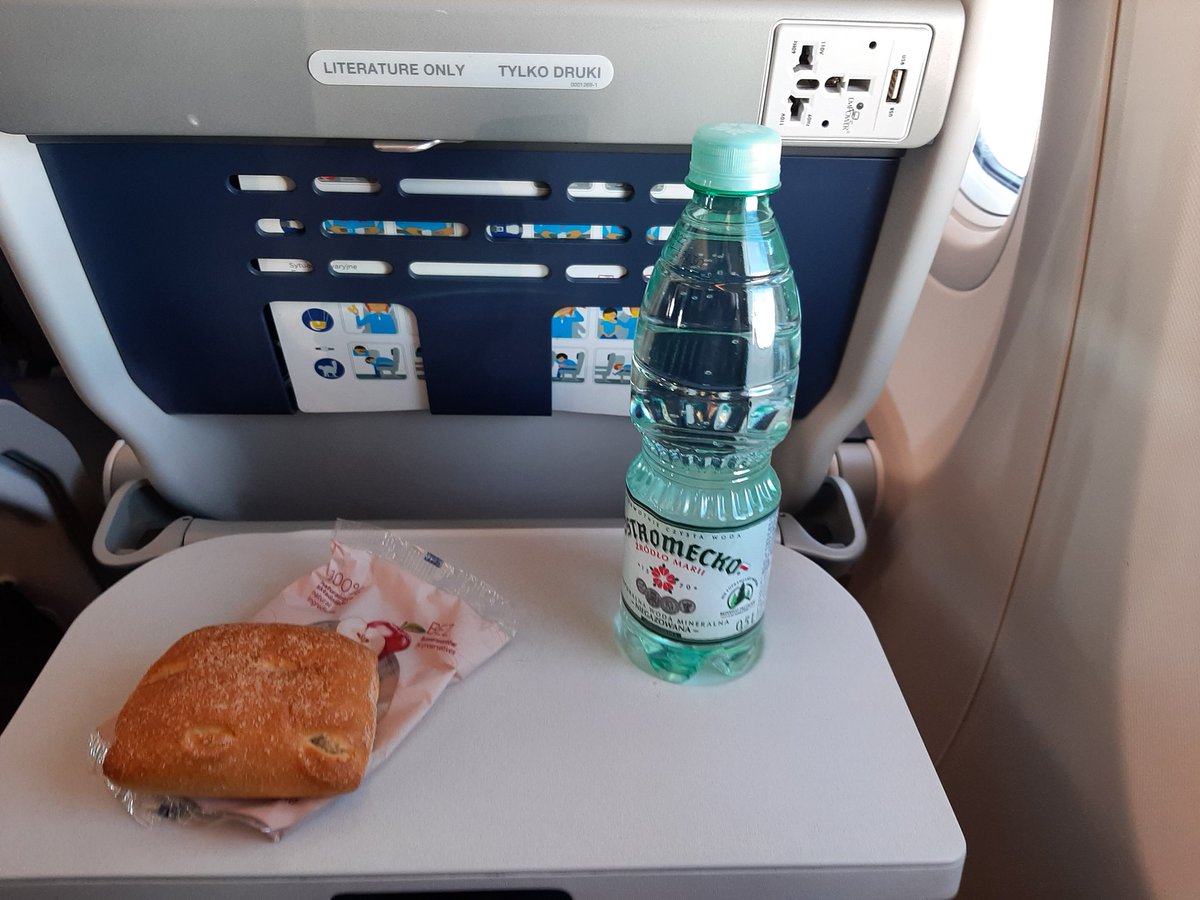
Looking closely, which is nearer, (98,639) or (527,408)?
(98,639)

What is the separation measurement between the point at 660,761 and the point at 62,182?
1.96 feet

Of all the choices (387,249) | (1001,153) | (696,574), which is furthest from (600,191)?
(1001,153)

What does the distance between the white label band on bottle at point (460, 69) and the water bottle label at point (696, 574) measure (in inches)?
11.3

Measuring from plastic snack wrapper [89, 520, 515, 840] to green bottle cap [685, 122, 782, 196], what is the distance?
1.19 feet

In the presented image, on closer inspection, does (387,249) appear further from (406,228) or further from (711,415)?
(711,415)

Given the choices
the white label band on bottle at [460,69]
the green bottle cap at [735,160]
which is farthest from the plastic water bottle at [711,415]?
the white label band on bottle at [460,69]

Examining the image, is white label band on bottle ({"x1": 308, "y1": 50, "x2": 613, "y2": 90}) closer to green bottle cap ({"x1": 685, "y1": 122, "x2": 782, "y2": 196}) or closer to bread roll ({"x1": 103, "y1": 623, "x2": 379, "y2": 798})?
green bottle cap ({"x1": 685, "y1": 122, "x2": 782, "y2": 196})

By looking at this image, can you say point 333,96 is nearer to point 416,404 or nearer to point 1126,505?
point 416,404

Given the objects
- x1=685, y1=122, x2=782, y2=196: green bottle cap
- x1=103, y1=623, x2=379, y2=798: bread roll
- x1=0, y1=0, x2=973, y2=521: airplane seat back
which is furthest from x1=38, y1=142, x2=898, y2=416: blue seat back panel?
x1=103, y1=623, x2=379, y2=798: bread roll

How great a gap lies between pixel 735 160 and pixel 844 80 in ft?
0.50

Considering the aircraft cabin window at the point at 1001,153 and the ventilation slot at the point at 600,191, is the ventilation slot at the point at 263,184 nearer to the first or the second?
the ventilation slot at the point at 600,191

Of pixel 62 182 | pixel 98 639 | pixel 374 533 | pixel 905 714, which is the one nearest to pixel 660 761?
pixel 905 714

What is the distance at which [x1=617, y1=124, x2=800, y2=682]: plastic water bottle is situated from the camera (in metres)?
0.56

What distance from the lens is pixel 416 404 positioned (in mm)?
784
